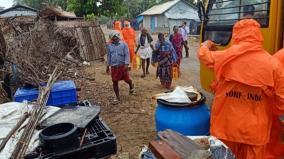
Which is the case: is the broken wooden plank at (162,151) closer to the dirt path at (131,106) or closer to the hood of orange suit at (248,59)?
the hood of orange suit at (248,59)

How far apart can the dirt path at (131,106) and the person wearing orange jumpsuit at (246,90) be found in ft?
5.74

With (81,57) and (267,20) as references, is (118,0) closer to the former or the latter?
(81,57)

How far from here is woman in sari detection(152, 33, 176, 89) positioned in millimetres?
Answer: 8641

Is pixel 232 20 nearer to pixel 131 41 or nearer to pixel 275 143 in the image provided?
pixel 275 143

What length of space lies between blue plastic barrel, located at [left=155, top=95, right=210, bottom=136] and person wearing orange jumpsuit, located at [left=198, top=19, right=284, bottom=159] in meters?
0.44

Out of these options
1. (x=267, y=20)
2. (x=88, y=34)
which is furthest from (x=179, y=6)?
(x=267, y=20)

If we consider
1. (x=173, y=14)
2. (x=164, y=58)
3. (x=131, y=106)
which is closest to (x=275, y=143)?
(x=131, y=106)

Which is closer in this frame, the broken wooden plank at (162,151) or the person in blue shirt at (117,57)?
the broken wooden plank at (162,151)

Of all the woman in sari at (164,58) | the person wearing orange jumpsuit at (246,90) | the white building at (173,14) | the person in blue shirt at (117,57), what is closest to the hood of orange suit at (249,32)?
the person wearing orange jumpsuit at (246,90)

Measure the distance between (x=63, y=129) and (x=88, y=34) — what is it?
1231 cm

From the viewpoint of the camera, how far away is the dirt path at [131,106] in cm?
533

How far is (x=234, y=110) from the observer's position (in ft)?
10.9

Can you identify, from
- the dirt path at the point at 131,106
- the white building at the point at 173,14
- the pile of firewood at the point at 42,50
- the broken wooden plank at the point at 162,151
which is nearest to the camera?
Answer: the broken wooden plank at the point at 162,151

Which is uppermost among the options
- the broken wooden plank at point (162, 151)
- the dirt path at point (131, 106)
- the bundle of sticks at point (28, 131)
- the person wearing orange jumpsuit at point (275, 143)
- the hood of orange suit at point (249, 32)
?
the hood of orange suit at point (249, 32)
